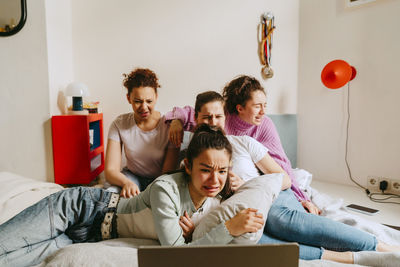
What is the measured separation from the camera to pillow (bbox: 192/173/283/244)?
1023 millimetres

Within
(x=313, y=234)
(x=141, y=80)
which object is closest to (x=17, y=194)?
(x=141, y=80)

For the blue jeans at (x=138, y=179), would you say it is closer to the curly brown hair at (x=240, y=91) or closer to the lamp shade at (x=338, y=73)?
the curly brown hair at (x=240, y=91)

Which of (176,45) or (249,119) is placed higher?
(176,45)

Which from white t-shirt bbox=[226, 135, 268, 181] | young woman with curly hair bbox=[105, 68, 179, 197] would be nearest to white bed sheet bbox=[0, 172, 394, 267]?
young woman with curly hair bbox=[105, 68, 179, 197]

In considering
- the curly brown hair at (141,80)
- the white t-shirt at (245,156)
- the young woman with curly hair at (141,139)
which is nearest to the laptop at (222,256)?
the white t-shirt at (245,156)

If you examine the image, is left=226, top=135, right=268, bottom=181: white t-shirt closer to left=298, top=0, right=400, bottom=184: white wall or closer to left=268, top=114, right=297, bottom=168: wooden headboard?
left=268, top=114, right=297, bottom=168: wooden headboard

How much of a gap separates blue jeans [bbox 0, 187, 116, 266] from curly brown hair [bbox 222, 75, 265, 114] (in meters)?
0.85

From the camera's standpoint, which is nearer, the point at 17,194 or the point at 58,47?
the point at 17,194

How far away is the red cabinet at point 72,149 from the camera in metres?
1.76

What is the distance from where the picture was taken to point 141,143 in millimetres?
1606

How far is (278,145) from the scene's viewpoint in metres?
1.69

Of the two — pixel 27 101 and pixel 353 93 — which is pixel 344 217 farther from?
pixel 27 101

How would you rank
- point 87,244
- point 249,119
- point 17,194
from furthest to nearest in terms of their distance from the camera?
point 249,119, point 17,194, point 87,244

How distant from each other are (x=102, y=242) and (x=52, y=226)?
208 mm
